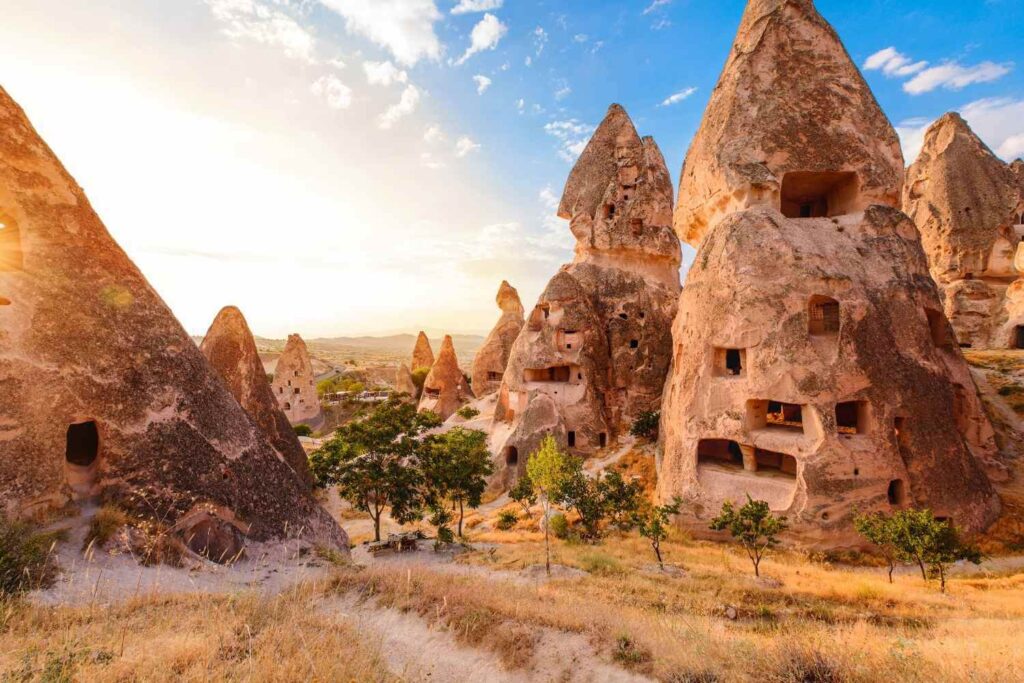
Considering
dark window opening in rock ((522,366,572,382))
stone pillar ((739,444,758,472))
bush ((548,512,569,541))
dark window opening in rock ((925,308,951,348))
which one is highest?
dark window opening in rock ((925,308,951,348))

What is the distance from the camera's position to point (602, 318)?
988 inches

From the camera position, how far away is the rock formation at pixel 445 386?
33.3m

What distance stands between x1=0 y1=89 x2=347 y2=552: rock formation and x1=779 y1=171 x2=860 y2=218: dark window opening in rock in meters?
18.4

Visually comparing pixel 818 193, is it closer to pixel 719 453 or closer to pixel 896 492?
pixel 719 453

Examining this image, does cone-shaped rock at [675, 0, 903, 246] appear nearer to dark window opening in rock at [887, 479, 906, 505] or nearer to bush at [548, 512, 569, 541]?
dark window opening in rock at [887, 479, 906, 505]

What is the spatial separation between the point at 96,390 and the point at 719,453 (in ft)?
59.4

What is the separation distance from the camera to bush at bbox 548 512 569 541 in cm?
1506

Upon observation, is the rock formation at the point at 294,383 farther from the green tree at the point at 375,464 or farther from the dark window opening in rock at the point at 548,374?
the green tree at the point at 375,464

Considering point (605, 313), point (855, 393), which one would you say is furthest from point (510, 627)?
point (605, 313)

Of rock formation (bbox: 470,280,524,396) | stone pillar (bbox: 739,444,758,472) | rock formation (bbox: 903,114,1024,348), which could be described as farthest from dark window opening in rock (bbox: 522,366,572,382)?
rock formation (bbox: 903,114,1024,348)

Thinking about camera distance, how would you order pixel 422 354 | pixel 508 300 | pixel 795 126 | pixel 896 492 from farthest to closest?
pixel 422 354 → pixel 508 300 → pixel 795 126 → pixel 896 492

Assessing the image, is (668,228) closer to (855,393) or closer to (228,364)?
(855,393)

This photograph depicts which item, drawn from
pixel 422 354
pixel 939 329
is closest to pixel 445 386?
pixel 422 354

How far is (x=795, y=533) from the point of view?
12.8 meters
